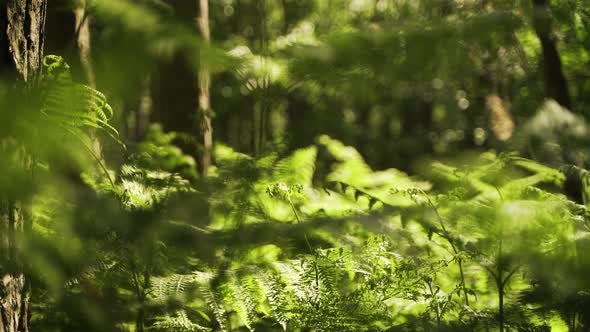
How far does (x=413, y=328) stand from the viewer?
1729mm

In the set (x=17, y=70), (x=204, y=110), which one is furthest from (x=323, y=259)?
(x=204, y=110)

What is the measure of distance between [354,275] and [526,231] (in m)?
0.63

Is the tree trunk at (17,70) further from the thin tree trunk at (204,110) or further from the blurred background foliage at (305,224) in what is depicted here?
the thin tree trunk at (204,110)

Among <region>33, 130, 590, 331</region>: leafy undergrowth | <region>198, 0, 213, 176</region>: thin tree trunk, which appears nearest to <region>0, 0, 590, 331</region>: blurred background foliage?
<region>33, 130, 590, 331</region>: leafy undergrowth

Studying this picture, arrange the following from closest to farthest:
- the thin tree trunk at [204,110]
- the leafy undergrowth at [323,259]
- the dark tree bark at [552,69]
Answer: the leafy undergrowth at [323,259] < the dark tree bark at [552,69] < the thin tree trunk at [204,110]

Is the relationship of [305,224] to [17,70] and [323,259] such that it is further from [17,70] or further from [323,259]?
[17,70]

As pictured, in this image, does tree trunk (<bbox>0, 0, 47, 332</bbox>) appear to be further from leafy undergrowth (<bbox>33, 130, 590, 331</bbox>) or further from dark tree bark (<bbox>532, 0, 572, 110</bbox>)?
dark tree bark (<bbox>532, 0, 572, 110</bbox>)

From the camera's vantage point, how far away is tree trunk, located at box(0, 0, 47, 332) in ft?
4.04

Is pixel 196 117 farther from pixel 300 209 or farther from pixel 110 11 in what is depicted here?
pixel 300 209

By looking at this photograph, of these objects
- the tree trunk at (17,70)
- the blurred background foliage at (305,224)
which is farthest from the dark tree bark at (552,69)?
the tree trunk at (17,70)

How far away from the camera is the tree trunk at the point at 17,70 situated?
1231 mm

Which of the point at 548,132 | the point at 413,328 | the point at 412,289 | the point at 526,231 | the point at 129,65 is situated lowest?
the point at 413,328

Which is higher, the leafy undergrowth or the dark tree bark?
the dark tree bark

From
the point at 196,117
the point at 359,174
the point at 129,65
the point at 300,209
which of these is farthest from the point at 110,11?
the point at 129,65
